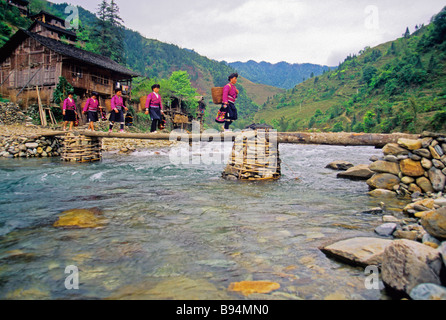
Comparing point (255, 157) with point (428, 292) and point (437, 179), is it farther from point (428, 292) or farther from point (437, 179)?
point (428, 292)

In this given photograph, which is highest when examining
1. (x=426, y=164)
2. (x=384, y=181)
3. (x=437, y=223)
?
(x=426, y=164)

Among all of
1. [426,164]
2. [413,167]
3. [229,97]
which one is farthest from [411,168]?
[229,97]

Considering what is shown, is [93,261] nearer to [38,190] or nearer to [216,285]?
[216,285]

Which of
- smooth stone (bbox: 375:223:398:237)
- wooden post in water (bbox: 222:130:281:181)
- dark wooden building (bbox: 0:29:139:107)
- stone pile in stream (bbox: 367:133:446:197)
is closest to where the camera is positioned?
smooth stone (bbox: 375:223:398:237)

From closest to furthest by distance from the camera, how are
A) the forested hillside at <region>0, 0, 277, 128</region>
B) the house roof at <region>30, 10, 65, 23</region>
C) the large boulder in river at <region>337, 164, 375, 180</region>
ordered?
1. the large boulder in river at <region>337, 164, 375, 180</region>
2. the house roof at <region>30, 10, 65, 23</region>
3. the forested hillside at <region>0, 0, 277, 128</region>

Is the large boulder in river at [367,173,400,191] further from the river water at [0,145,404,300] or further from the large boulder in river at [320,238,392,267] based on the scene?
the large boulder in river at [320,238,392,267]

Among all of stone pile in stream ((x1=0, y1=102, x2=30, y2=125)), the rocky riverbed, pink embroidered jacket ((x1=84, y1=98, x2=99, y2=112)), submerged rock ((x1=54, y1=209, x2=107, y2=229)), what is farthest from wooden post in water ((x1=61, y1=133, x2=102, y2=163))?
the rocky riverbed

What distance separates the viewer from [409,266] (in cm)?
217

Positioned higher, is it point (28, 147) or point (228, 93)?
point (228, 93)

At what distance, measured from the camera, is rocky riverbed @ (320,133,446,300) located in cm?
211

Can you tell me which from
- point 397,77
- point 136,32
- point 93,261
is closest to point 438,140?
point 93,261

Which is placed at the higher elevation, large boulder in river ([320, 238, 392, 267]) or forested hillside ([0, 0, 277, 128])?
forested hillside ([0, 0, 277, 128])

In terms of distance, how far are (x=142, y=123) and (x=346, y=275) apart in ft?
115

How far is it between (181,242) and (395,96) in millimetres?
61768
